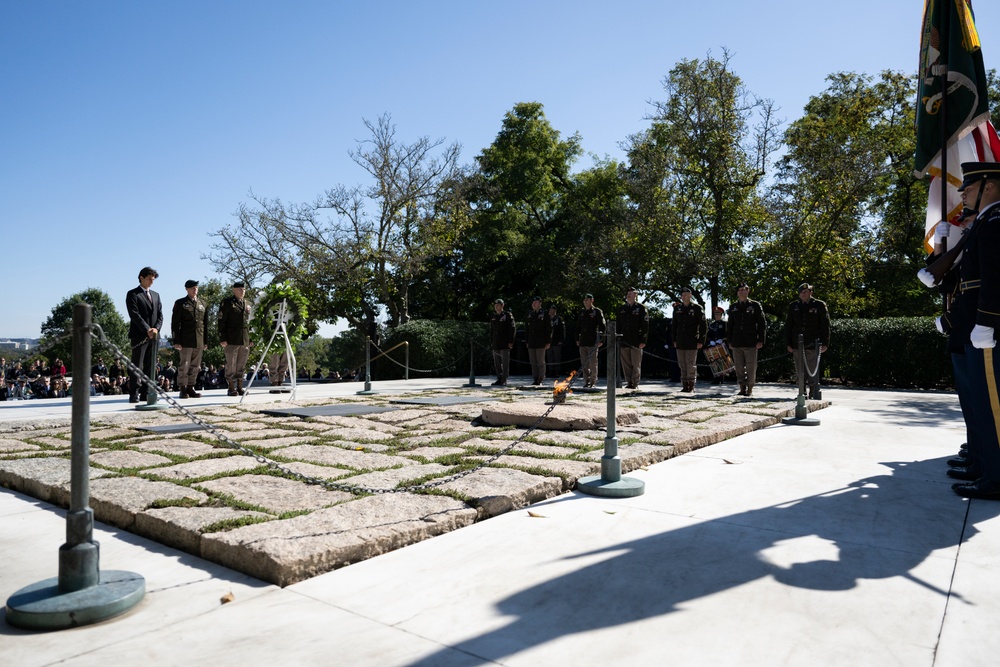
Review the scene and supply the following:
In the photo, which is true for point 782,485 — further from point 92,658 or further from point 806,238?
point 806,238

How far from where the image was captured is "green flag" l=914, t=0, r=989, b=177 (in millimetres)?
5137

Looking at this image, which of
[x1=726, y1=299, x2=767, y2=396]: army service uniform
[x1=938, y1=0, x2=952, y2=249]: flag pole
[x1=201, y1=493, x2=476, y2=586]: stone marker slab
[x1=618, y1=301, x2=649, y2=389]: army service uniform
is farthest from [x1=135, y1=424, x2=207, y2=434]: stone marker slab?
[x1=726, y1=299, x2=767, y2=396]: army service uniform

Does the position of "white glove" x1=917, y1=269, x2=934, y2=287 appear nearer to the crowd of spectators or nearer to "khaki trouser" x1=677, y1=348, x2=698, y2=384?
"khaki trouser" x1=677, y1=348, x2=698, y2=384

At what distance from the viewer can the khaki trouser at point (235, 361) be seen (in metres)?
10.3

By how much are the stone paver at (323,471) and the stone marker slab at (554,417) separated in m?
0.01

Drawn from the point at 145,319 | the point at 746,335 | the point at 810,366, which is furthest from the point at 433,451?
the point at 810,366

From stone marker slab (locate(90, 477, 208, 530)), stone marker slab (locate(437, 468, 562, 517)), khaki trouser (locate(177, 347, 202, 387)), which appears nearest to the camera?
stone marker slab (locate(90, 477, 208, 530))

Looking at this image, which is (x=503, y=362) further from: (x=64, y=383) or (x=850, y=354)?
(x=64, y=383)

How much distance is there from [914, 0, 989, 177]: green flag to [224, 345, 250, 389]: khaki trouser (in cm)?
926

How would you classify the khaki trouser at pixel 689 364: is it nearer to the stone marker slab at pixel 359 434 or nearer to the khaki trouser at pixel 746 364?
the khaki trouser at pixel 746 364

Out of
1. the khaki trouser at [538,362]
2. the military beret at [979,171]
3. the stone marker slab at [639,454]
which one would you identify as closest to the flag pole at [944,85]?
the military beret at [979,171]

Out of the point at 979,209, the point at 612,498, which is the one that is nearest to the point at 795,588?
the point at 612,498

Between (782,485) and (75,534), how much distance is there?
393 cm

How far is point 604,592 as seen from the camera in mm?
2473
